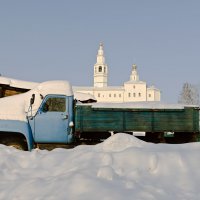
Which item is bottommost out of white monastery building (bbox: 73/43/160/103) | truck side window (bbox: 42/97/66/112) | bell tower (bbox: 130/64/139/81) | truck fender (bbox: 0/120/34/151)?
truck fender (bbox: 0/120/34/151)

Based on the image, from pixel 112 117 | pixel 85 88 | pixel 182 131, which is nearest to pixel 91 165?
pixel 112 117

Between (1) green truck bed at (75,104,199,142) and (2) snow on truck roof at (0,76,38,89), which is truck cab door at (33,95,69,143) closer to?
(1) green truck bed at (75,104,199,142)

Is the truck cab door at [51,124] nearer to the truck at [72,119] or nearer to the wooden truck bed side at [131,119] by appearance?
the truck at [72,119]

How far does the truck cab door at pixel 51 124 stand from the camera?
A: 9477mm

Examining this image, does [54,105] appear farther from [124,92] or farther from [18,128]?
[124,92]

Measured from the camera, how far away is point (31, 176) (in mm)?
5820

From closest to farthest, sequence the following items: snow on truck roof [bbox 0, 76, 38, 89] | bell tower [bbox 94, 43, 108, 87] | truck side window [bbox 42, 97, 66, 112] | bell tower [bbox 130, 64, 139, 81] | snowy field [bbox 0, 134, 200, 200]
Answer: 1. snowy field [bbox 0, 134, 200, 200]
2. truck side window [bbox 42, 97, 66, 112]
3. snow on truck roof [bbox 0, 76, 38, 89]
4. bell tower [bbox 94, 43, 108, 87]
5. bell tower [bbox 130, 64, 139, 81]

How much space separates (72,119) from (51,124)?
24.8 inches

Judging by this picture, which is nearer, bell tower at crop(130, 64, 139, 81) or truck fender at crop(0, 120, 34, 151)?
truck fender at crop(0, 120, 34, 151)

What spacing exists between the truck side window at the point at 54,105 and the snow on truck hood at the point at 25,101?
0.64ft

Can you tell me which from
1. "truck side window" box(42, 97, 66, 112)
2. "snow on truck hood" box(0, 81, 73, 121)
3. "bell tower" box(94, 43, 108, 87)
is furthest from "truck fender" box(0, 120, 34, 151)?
"bell tower" box(94, 43, 108, 87)

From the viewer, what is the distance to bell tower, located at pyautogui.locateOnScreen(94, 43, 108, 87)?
152 metres

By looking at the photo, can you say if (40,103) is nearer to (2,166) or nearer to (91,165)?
(2,166)

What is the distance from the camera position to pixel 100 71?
153250 millimetres
